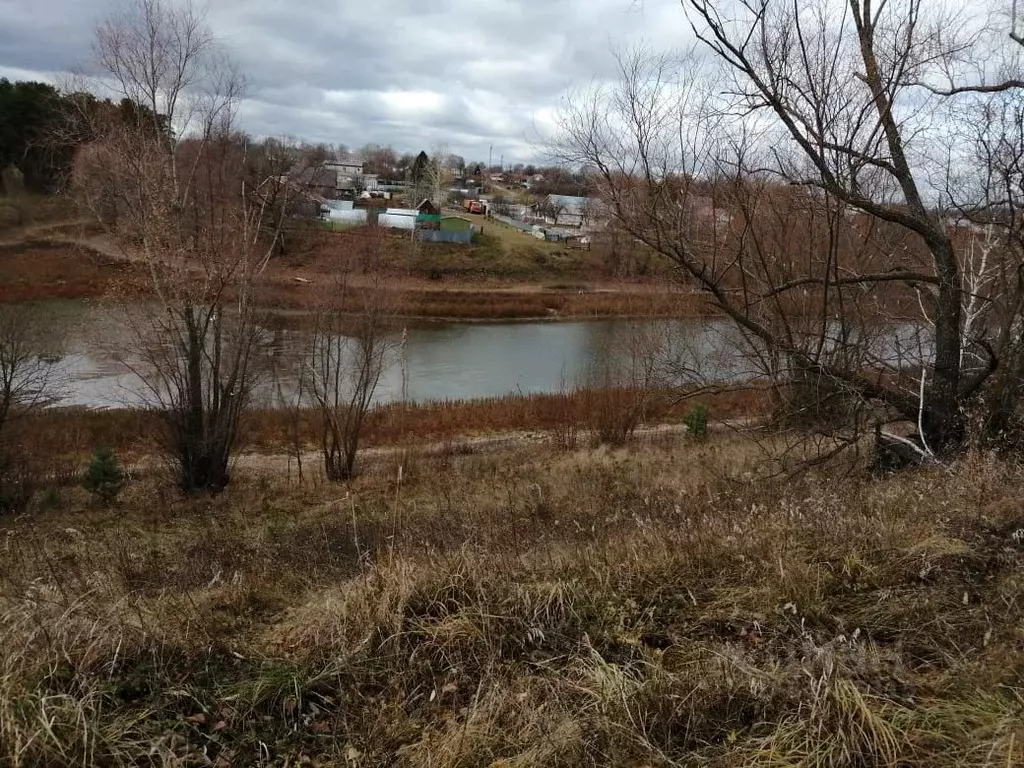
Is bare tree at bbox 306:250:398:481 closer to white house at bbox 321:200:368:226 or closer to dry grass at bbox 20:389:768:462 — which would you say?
dry grass at bbox 20:389:768:462

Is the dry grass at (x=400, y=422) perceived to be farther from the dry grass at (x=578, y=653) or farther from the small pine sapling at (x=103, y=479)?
the dry grass at (x=578, y=653)

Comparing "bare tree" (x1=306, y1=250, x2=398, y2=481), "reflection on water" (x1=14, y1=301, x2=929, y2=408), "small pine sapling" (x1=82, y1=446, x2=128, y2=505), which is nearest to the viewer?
"small pine sapling" (x1=82, y1=446, x2=128, y2=505)

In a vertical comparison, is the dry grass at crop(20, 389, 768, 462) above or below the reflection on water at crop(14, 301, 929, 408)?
below

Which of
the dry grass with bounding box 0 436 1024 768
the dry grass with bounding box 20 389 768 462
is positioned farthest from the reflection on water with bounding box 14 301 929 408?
the dry grass with bounding box 0 436 1024 768

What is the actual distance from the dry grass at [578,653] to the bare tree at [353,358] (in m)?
10.1

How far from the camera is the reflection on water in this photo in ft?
46.3

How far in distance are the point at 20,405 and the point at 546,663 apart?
14539 millimetres

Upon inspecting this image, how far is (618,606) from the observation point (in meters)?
3.27

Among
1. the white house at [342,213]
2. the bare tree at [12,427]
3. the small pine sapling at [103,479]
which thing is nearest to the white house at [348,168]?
the white house at [342,213]

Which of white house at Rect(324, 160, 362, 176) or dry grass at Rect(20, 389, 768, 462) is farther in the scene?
white house at Rect(324, 160, 362, 176)

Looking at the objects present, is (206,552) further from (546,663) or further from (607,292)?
(607,292)

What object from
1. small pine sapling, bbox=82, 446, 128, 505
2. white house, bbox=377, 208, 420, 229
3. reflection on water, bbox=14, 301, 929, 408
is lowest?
small pine sapling, bbox=82, 446, 128, 505

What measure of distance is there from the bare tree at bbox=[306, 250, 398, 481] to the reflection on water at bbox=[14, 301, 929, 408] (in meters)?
1.82

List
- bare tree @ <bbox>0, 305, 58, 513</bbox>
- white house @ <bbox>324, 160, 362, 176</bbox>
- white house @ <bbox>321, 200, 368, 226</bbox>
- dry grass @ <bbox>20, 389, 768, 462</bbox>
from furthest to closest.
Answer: white house @ <bbox>324, 160, 362, 176</bbox> → white house @ <bbox>321, 200, 368, 226</bbox> → dry grass @ <bbox>20, 389, 768, 462</bbox> → bare tree @ <bbox>0, 305, 58, 513</bbox>
